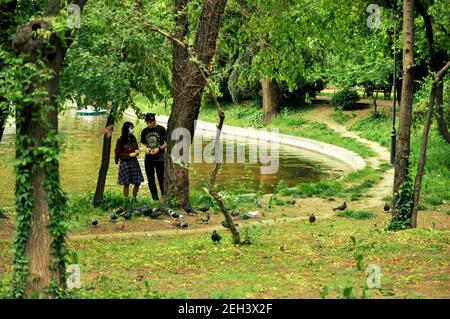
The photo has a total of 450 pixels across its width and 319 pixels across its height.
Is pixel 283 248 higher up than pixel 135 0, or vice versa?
pixel 135 0

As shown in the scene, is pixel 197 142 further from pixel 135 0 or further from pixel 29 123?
pixel 29 123

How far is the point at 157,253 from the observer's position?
37.6 feet

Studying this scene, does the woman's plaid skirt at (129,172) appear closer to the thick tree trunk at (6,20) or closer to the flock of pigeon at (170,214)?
the flock of pigeon at (170,214)

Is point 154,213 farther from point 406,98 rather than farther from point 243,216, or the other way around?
point 406,98

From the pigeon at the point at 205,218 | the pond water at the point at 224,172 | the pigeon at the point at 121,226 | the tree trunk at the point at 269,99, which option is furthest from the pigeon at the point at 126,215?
the tree trunk at the point at 269,99

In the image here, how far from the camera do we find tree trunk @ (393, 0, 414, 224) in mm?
12836

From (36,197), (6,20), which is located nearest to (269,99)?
(6,20)

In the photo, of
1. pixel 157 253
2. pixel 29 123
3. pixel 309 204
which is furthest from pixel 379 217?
pixel 29 123

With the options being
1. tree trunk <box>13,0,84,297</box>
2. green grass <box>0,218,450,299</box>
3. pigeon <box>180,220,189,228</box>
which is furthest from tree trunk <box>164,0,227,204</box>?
tree trunk <box>13,0,84,297</box>

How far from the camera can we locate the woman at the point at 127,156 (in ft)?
55.2

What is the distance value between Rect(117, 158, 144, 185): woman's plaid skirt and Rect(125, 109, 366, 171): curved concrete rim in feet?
34.2

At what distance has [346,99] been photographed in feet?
138

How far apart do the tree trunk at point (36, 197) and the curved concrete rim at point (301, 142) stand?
18666 millimetres
